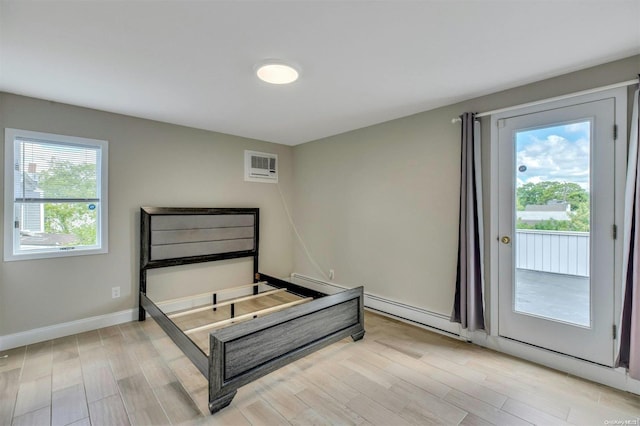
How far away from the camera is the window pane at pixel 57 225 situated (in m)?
2.81

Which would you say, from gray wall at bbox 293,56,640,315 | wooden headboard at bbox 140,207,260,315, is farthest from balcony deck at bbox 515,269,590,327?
wooden headboard at bbox 140,207,260,315

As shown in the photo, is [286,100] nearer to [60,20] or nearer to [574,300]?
[60,20]

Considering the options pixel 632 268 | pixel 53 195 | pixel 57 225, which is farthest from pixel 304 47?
pixel 57 225

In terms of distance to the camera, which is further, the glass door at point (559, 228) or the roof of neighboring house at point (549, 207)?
the roof of neighboring house at point (549, 207)

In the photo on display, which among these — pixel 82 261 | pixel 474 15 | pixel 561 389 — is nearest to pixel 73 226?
pixel 82 261

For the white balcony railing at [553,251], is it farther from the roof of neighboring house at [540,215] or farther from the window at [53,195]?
the window at [53,195]

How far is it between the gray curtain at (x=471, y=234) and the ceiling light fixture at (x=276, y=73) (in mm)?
1679

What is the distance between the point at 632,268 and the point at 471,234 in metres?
1.04

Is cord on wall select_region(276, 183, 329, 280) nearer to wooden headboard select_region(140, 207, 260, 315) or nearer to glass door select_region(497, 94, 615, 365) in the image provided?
wooden headboard select_region(140, 207, 260, 315)

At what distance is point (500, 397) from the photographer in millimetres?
2016

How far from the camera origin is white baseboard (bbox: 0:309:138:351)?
2695mm

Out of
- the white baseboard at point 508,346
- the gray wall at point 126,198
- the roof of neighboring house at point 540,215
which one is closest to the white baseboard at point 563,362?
the white baseboard at point 508,346

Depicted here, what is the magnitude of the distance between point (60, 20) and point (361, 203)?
10.3 feet

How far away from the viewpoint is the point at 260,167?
4512 mm
